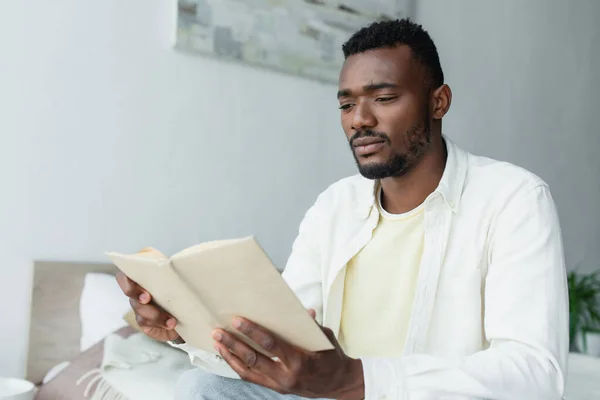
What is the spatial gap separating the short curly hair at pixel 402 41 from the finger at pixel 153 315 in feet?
2.15

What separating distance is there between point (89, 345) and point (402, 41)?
3.71 ft

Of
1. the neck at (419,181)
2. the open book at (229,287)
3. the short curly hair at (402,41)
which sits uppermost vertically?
the short curly hair at (402,41)

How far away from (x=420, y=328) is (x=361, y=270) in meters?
0.19

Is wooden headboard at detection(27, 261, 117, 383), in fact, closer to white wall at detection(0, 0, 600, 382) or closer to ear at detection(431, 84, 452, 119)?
white wall at detection(0, 0, 600, 382)

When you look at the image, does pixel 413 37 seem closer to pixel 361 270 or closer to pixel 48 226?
pixel 361 270

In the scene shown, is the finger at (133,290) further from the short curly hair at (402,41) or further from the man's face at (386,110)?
the short curly hair at (402,41)

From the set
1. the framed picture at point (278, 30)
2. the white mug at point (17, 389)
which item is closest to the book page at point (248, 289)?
the white mug at point (17, 389)

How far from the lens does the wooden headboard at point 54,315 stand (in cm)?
167

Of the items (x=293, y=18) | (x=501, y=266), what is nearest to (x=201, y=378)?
(x=501, y=266)

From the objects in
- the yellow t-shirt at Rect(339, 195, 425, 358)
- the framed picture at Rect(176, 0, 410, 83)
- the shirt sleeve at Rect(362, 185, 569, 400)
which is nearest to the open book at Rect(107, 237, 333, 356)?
the shirt sleeve at Rect(362, 185, 569, 400)

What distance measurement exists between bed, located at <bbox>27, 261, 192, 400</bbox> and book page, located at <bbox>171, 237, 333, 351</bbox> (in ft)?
2.05

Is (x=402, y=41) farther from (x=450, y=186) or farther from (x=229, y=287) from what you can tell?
(x=229, y=287)

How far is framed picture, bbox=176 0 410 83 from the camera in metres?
1.93

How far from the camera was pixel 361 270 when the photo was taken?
4.04 ft
